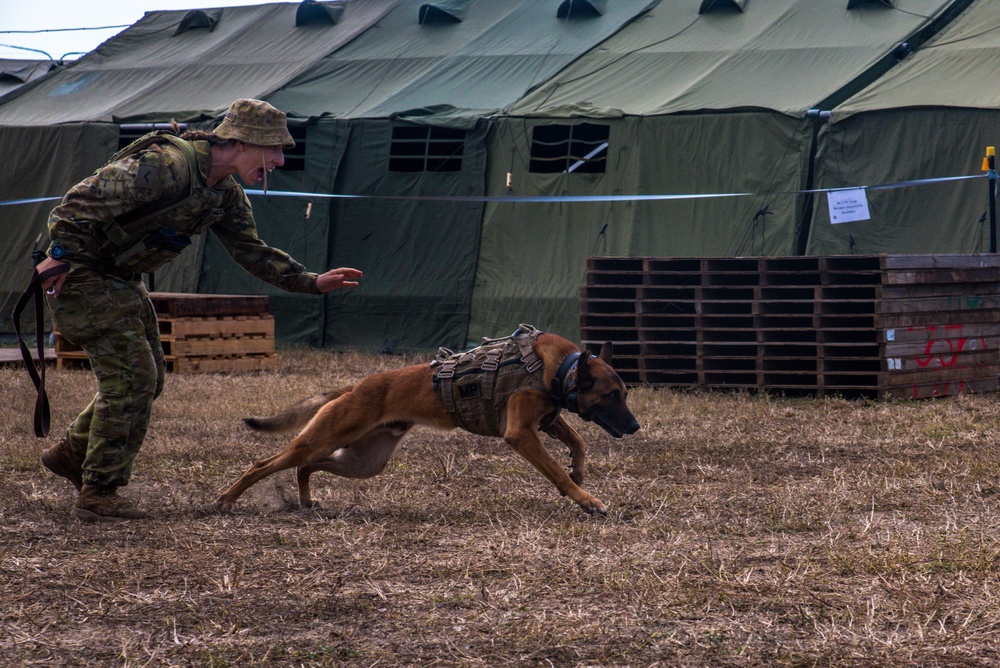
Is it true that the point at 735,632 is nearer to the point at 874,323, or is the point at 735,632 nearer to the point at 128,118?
the point at 874,323

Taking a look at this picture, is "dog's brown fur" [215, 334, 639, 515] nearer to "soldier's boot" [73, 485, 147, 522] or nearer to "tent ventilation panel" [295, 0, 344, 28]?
"soldier's boot" [73, 485, 147, 522]

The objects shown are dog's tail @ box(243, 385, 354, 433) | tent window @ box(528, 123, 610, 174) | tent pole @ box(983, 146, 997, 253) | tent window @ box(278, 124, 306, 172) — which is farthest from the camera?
tent window @ box(278, 124, 306, 172)

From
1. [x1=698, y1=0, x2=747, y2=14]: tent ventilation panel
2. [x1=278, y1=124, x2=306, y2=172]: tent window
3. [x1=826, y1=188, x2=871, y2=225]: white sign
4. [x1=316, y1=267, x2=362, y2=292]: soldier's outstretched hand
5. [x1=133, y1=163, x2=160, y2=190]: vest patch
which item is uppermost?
[x1=698, y1=0, x2=747, y2=14]: tent ventilation panel

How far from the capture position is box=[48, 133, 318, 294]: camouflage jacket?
4793 millimetres

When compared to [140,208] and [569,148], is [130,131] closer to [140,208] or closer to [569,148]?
[569,148]

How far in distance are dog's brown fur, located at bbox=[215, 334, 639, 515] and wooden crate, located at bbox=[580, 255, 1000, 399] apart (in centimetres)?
434

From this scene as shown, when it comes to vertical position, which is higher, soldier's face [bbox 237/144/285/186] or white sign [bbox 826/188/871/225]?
white sign [bbox 826/188/871/225]

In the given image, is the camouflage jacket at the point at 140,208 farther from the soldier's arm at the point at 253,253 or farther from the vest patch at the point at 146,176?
the soldier's arm at the point at 253,253

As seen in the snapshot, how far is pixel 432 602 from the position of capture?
373 centimetres

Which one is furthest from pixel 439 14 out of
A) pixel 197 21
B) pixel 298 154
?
pixel 197 21

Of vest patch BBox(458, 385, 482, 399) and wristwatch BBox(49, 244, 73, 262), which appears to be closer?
wristwatch BBox(49, 244, 73, 262)

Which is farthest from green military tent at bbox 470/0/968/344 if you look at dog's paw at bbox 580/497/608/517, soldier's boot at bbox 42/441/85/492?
soldier's boot at bbox 42/441/85/492

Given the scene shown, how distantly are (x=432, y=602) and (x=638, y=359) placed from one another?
660 cm

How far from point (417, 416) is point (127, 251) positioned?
4.71 feet
